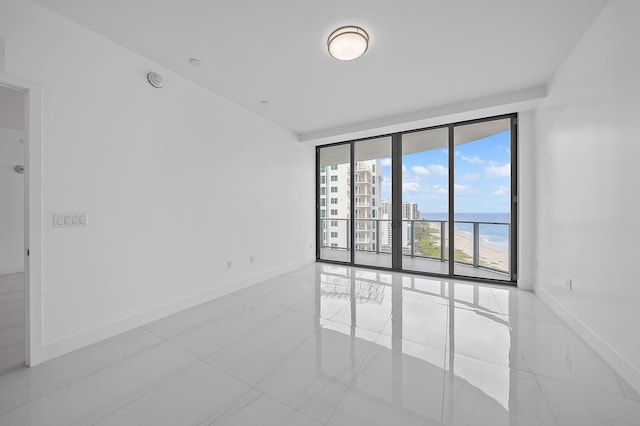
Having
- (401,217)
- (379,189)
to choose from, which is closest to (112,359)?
(401,217)

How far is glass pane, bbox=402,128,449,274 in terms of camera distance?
4.19 m

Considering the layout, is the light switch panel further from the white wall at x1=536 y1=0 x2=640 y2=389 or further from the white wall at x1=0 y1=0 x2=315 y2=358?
the white wall at x1=536 y1=0 x2=640 y2=389

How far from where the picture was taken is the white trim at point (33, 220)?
179cm

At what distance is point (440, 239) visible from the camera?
496 cm

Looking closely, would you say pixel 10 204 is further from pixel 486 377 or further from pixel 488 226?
pixel 488 226

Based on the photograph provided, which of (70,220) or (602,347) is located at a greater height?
(70,220)

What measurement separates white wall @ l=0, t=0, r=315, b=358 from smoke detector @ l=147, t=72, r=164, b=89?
0.06m

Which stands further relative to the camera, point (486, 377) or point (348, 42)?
point (348, 42)

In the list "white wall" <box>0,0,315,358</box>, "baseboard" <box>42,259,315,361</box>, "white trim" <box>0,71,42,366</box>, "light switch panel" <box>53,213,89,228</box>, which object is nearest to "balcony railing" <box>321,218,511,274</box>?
"baseboard" <box>42,259,315,361</box>

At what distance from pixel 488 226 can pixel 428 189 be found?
49.6 inches

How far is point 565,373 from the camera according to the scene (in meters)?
1.70

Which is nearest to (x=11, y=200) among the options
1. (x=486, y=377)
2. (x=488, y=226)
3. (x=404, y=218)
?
(x=404, y=218)

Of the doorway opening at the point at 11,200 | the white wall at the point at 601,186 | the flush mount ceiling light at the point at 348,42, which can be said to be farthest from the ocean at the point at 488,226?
the doorway opening at the point at 11,200

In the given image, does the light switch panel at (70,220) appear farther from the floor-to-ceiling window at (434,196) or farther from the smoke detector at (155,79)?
the floor-to-ceiling window at (434,196)
